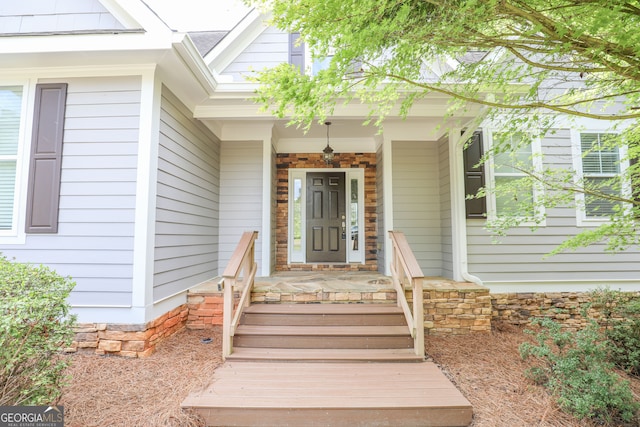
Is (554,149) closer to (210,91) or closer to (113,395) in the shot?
(210,91)

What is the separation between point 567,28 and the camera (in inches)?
66.1

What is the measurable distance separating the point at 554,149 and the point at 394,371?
13.7ft

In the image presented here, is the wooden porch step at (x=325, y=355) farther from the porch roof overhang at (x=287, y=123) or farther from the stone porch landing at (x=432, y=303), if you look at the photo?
the porch roof overhang at (x=287, y=123)

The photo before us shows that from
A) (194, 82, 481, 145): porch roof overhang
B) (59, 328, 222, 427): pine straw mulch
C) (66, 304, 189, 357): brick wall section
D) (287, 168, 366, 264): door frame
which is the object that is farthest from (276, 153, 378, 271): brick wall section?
(66, 304, 189, 357): brick wall section

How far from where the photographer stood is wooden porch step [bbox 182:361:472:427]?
208 centimetres

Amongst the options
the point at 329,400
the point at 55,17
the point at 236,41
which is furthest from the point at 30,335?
the point at 236,41

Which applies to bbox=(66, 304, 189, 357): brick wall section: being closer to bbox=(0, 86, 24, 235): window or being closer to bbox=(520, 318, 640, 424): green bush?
bbox=(0, 86, 24, 235): window

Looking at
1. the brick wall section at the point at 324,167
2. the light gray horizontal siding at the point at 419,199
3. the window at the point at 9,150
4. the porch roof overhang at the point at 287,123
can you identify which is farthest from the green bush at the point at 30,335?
the light gray horizontal siding at the point at 419,199

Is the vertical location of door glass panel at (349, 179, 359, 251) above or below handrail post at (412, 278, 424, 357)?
above

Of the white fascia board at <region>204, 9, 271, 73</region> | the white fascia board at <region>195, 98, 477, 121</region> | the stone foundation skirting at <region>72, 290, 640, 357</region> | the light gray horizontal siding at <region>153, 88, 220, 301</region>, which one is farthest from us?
the white fascia board at <region>204, 9, 271, 73</region>

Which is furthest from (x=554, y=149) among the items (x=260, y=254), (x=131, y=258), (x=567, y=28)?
(x=131, y=258)

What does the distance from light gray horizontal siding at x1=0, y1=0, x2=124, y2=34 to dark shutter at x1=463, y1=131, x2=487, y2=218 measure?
4.63 metres

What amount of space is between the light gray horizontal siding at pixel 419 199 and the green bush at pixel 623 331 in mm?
2062

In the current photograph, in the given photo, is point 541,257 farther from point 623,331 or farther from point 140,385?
point 140,385
